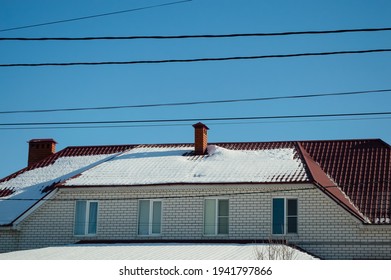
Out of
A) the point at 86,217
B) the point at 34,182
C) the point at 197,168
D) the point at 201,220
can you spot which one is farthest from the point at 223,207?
the point at 34,182

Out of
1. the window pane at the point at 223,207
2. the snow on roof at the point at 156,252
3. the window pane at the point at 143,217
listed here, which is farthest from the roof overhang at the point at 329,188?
the window pane at the point at 143,217

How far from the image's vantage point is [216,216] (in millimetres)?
22328

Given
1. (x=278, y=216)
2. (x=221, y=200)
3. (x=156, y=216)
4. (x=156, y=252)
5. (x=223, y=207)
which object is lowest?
(x=156, y=252)

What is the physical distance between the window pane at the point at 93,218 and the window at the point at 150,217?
1599 mm

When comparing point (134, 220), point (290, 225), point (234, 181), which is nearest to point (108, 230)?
point (134, 220)

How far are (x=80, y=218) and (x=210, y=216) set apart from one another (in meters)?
4.66

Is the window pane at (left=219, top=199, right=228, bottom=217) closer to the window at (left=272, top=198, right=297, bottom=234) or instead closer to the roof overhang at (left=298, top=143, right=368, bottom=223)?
the window at (left=272, top=198, right=297, bottom=234)

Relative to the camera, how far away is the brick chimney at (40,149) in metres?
28.8

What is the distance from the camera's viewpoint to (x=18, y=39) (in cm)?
1387

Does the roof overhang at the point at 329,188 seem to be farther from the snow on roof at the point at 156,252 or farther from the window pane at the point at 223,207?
the window pane at the point at 223,207

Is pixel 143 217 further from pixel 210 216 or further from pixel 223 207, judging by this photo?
pixel 223 207

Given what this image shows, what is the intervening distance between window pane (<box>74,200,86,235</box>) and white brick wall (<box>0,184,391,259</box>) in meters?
0.19

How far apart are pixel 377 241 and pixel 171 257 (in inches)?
282
